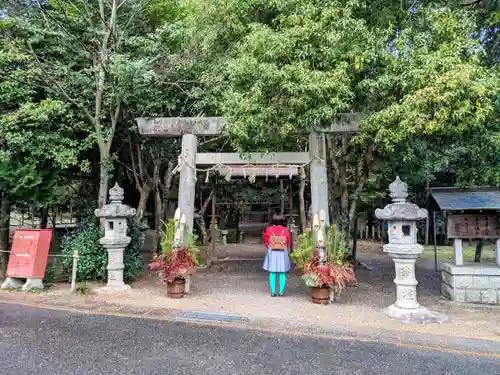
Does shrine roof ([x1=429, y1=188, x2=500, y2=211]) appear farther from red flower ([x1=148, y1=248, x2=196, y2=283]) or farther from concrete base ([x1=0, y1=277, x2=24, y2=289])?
concrete base ([x1=0, y1=277, x2=24, y2=289])

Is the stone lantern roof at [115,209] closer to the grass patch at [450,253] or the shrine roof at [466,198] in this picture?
the shrine roof at [466,198]

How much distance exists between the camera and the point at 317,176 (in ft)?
24.9

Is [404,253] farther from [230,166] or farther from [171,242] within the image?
[171,242]

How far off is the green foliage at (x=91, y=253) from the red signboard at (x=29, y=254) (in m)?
0.55

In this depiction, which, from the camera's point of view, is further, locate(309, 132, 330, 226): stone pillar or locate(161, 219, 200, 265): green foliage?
locate(309, 132, 330, 226): stone pillar

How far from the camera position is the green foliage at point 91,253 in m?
8.36

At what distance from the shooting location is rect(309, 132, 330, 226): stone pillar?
749 centimetres

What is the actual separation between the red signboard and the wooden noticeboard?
27.8 ft

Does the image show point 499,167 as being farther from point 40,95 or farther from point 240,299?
point 40,95

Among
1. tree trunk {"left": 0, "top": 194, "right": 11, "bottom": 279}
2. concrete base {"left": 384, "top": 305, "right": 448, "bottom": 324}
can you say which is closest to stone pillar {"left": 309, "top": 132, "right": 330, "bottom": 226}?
concrete base {"left": 384, "top": 305, "right": 448, "bottom": 324}

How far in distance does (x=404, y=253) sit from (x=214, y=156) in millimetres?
4301

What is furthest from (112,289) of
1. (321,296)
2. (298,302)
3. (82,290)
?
(321,296)

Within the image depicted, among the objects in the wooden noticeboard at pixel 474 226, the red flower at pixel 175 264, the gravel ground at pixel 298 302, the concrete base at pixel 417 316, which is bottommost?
the gravel ground at pixel 298 302

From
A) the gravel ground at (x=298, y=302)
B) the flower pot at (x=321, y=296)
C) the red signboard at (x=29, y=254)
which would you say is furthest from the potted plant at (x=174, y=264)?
the red signboard at (x=29, y=254)
